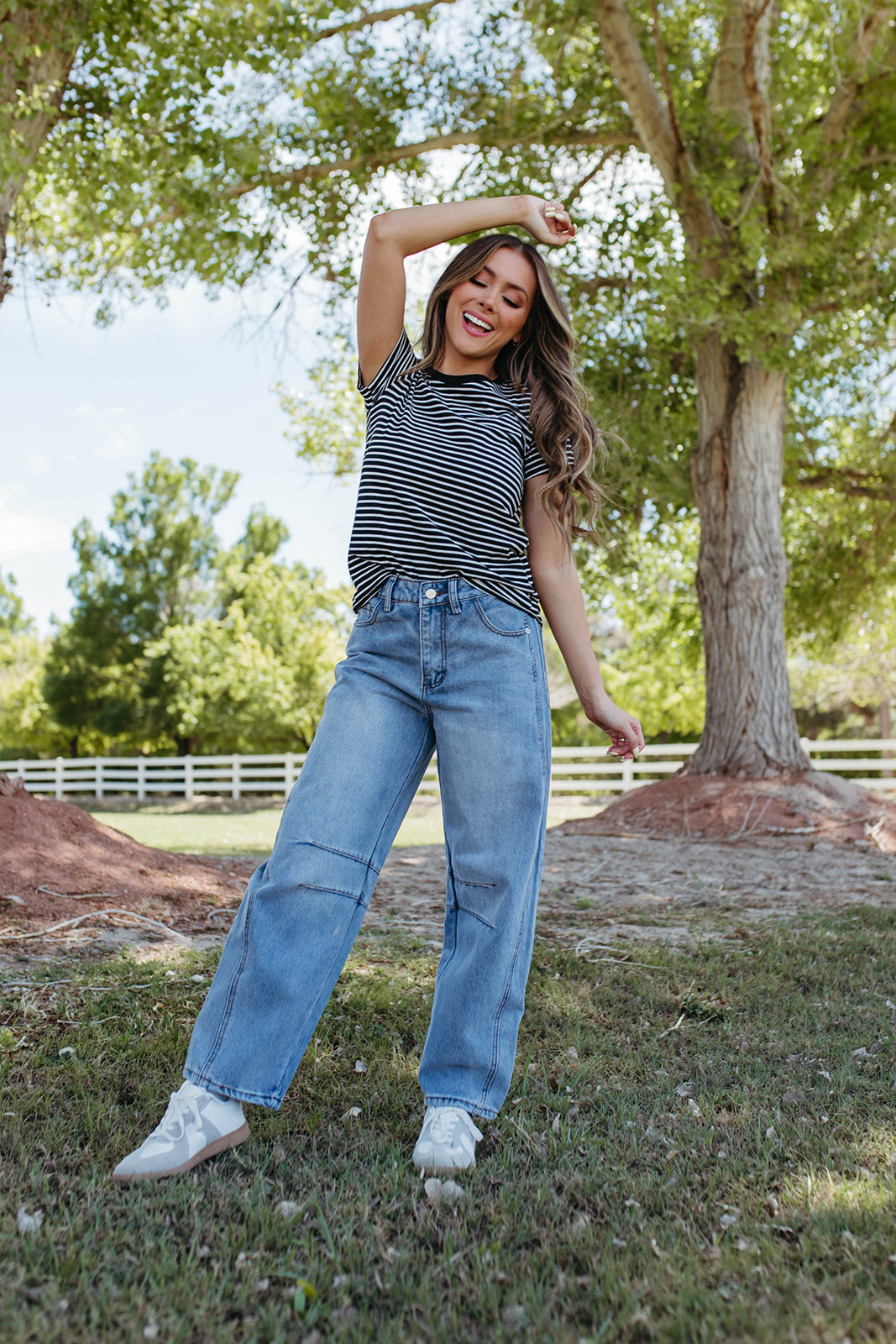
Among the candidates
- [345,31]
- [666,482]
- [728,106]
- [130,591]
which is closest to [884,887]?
[666,482]

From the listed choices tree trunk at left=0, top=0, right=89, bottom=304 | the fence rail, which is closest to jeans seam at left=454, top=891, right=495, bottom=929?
tree trunk at left=0, top=0, right=89, bottom=304

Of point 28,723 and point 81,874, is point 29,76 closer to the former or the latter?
point 81,874

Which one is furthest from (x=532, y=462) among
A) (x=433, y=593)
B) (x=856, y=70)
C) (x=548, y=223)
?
(x=856, y=70)

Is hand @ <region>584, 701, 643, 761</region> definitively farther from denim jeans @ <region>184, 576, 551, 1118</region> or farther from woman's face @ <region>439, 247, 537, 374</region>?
woman's face @ <region>439, 247, 537, 374</region>

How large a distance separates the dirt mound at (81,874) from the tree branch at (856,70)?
7509 mm

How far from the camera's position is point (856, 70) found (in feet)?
26.9

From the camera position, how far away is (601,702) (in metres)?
2.43

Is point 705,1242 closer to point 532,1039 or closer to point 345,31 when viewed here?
point 532,1039

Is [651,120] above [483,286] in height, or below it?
above

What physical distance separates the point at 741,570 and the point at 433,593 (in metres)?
6.87

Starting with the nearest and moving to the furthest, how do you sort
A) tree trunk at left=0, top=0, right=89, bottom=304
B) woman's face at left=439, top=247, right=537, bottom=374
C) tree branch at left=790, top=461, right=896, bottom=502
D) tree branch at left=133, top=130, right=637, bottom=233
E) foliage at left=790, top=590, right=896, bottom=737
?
woman's face at left=439, top=247, right=537, bottom=374, tree trunk at left=0, top=0, right=89, bottom=304, tree branch at left=133, top=130, right=637, bottom=233, tree branch at left=790, top=461, right=896, bottom=502, foliage at left=790, top=590, right=896, bottom=737

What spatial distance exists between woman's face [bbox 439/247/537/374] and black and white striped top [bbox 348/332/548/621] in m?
0.13

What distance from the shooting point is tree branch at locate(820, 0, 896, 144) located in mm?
7692

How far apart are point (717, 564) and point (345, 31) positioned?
5.54m
